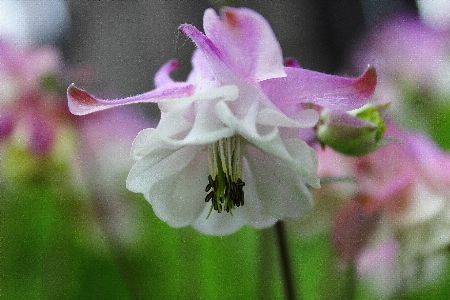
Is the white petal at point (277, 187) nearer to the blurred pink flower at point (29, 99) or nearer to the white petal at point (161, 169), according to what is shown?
the white petal at point (161, 169)

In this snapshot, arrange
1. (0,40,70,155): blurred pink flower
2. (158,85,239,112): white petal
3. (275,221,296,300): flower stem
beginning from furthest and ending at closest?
1. (0,40,70,155): blurred pink flower
2. (275,221,296,300): flower stem
3. (158,85,239,112): white petal

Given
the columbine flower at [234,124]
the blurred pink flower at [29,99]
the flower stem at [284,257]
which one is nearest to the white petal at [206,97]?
the columbine flower at [234,124]

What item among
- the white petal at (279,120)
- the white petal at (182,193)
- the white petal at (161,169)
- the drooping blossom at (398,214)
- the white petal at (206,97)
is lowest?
the drooping blossom at (398,214)

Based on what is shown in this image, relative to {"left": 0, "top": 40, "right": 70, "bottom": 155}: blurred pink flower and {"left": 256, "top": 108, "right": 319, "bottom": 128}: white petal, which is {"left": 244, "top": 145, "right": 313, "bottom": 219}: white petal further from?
{"left": 0, "top": 40, "right": 70, "bottom": 155}: blurred pink flower

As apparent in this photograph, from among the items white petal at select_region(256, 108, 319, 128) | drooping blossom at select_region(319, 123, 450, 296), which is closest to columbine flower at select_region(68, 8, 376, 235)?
white petal at select_region(256, 108, 319, 128)

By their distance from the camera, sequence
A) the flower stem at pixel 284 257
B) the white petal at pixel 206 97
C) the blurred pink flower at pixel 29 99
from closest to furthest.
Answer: the white petal at pixel 206 97, the flower stem at pixel 284 257, the blurred pink flower at pixel 29 99

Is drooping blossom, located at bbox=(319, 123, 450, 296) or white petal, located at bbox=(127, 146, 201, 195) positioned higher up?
white petal, located at bbox=(127, 146, 201, 195)

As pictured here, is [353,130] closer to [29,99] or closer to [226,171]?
[226,171]
